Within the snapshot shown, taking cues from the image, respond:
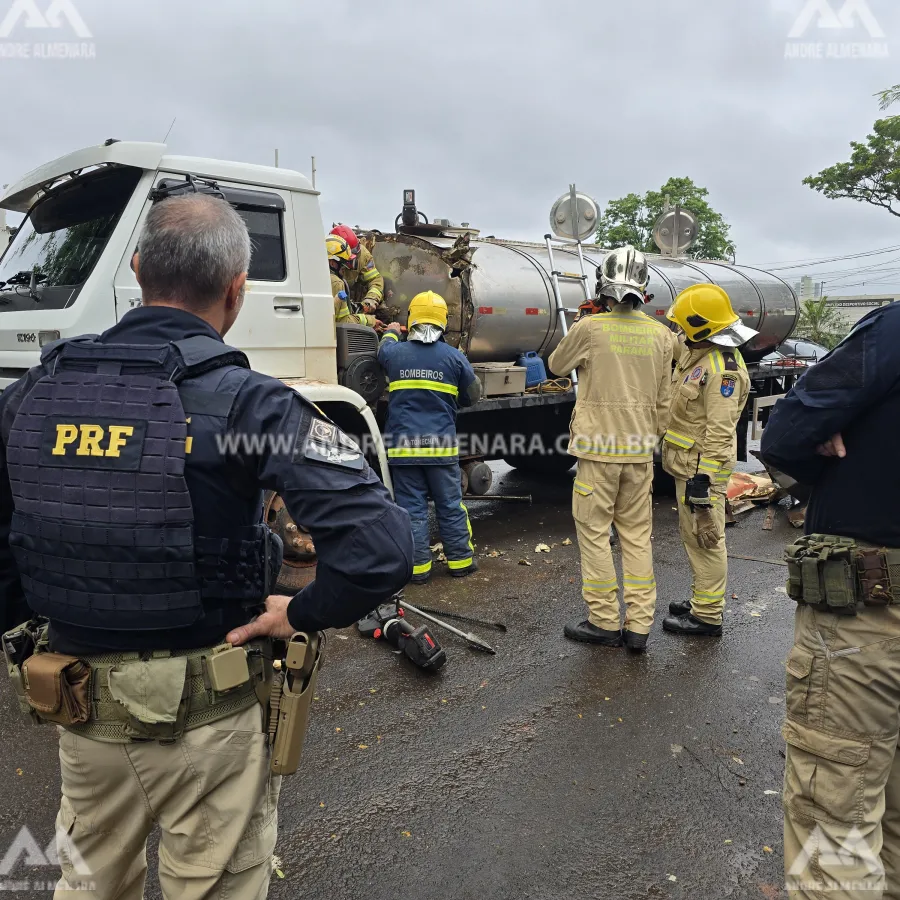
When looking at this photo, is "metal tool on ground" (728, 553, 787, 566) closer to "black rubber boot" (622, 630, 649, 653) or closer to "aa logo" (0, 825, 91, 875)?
"black rubber boot" (622, 630, 649, 653)

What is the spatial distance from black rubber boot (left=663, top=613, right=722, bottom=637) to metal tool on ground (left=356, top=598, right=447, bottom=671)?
4.56 feet

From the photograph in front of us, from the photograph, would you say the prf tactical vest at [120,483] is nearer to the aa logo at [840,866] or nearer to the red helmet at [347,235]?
the aa logo at [840,866]

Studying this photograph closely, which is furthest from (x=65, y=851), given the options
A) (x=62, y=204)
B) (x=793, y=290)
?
(x=793, y=290)

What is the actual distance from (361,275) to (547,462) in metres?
3.62

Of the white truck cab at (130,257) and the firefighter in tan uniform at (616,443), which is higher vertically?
the white truck cab at (130,257)

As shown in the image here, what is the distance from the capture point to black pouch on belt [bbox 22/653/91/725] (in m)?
1.37

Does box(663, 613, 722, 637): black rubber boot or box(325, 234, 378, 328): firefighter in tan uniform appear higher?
box(325, 234, 378, 328): firefighter in tan uniform

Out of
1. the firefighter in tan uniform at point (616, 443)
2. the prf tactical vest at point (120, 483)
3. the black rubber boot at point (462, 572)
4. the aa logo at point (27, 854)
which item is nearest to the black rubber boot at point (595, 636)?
the firefighter in tan uniform at point (616, 443)

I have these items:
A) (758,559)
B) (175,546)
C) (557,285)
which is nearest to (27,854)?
(175,546)

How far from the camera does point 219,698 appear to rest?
4.66 ft

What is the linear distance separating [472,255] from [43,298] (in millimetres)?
3284

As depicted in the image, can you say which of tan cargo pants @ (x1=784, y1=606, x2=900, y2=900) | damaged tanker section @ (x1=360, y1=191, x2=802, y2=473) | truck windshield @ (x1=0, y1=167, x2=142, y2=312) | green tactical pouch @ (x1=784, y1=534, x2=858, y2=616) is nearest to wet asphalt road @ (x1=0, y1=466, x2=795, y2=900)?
tan cargo pants @ (x1=784, y1=606, x2=900, y2=900)

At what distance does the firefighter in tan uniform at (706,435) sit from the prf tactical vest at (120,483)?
3.07 meters

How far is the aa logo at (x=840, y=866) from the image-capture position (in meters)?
1.67
